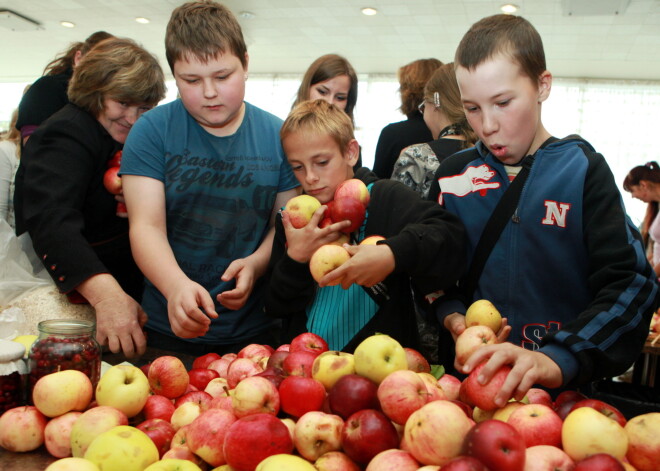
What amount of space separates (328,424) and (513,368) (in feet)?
1.12

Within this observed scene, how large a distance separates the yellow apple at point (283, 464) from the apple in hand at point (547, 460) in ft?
1.08

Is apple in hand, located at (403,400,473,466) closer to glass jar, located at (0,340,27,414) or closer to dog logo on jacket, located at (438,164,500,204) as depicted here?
dog logo on jacket, located at (438,164,500,204)

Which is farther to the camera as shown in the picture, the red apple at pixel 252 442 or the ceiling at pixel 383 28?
the ceiling at pixel 383 28

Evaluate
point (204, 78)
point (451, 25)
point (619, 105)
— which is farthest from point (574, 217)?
point (619, 105)

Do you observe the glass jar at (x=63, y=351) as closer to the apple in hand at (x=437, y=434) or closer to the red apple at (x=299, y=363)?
the red apple at (x=299, y=363)

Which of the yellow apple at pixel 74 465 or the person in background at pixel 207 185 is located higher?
the person in background at pixel 207 185

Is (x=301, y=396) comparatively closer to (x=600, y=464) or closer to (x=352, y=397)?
(x=352, y=397)

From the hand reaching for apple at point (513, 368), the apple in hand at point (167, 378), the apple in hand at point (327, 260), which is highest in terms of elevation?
the apple in hand at point (327, 260)

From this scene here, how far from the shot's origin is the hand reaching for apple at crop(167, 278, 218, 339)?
1.46 meters

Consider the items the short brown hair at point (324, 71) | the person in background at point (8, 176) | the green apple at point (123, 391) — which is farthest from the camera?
the short brown hair at point (324, 71)

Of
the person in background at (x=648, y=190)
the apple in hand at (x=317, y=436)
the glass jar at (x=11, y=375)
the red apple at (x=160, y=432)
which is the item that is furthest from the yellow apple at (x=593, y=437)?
the person in background at (x=648, y=190)

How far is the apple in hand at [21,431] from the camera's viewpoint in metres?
1.17

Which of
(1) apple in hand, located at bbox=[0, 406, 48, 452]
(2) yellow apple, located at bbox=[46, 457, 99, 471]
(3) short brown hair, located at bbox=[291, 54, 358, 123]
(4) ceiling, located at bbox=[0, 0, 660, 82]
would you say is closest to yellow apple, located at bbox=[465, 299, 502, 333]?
(2) yellow apple, located at bbox=[46, 457, 99, 471]

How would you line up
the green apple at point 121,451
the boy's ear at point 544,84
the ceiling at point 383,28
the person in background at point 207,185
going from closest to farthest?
the green apple at point 121,451
the boy's ear at point 544,84
the person in background at point 207,185
the ceiling at point 383,28
